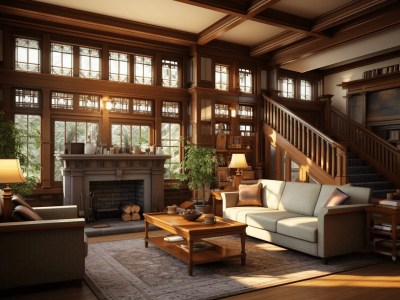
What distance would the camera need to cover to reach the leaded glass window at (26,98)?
281 inches

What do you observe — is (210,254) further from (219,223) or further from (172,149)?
(172,149)

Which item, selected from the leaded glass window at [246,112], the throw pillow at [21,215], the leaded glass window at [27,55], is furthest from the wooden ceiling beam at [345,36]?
the throw pillow at [21,215]

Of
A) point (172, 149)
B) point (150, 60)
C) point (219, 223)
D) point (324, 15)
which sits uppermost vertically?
point (324, 15)

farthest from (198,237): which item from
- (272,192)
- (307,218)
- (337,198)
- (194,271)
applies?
(272,192)

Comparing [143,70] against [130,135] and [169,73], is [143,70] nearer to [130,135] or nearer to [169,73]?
[169,73]

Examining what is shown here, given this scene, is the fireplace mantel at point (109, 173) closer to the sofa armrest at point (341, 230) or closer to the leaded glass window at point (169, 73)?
the leaded glass window at point (169, 73)

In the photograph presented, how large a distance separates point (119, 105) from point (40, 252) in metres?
4.82

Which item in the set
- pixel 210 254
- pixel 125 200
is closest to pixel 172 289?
pixel 210 254

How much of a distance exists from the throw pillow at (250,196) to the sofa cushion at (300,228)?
1.26 m

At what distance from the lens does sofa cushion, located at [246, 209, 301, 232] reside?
5441 millimetres

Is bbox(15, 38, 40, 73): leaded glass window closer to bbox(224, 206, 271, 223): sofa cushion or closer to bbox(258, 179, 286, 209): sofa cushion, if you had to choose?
bbox(224, 206, 271, 223): sofa cushion

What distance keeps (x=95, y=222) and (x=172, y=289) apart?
391 centimetres

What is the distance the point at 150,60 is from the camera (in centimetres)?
851

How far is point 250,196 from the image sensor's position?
659 cm
